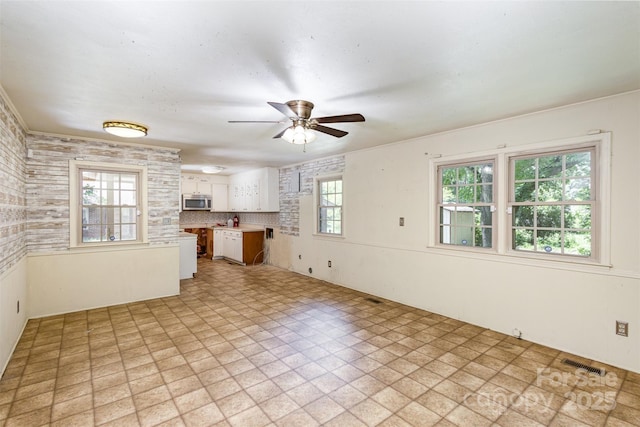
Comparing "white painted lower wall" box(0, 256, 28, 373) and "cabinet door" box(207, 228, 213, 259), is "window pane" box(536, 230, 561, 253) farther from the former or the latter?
"cabinet door" box(207, 228, 213, 259)

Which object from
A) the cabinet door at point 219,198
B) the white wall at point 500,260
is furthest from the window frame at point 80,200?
the cabinet door at point 219,198

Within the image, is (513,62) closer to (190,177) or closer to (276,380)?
(276,380)

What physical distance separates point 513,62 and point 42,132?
526cm

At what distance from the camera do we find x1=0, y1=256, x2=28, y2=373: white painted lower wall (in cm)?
273

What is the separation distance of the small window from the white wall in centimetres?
21

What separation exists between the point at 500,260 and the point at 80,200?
219 inches

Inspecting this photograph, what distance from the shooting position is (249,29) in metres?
1.71

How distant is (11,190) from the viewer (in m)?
3.09

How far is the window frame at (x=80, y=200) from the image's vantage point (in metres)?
4.18

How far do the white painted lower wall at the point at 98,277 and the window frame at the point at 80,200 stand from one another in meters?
0.12

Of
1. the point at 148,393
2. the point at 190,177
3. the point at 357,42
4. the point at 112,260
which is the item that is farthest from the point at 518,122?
the point at 190,177

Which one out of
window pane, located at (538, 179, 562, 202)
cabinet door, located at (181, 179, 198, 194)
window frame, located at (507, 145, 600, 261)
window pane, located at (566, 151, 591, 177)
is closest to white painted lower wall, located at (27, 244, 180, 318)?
cabinet door, located at (181, 179, 198, 194)

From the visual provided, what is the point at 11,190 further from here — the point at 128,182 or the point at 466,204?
the point at 466,204

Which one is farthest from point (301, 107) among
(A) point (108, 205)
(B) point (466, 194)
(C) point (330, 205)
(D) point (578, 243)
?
(A) point (108, 205)
